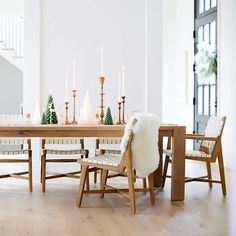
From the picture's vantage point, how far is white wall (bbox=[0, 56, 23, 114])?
41.9 ft

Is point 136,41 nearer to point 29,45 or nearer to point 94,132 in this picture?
point 29,45

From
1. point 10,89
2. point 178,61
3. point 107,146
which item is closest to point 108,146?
point 107,146

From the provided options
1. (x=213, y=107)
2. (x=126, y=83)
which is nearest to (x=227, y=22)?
(x=213, y=107)

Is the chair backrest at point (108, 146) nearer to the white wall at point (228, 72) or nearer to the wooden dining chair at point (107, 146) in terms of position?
the wooden dining chair at point (107, 146)

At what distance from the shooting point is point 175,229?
3730 mm

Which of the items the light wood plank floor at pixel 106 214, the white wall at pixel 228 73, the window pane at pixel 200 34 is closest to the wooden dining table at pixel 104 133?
the light wood plank floor at pixel 106 214

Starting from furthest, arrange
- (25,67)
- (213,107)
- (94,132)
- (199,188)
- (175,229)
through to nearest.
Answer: (213,107) → (25,67) → (199,188) → (94,132) → (175,229)

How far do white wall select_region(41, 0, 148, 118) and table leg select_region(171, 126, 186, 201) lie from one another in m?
1.78

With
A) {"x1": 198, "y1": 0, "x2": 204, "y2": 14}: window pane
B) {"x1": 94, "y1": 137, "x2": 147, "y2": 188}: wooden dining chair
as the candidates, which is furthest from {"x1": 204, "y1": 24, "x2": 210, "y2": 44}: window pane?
{"x1": 94, "y1": 137, "x2": 147, "y2": 188}: wooden dining chair

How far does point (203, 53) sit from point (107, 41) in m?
2.56

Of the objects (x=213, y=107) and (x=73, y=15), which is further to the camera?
(x=213, y=107)

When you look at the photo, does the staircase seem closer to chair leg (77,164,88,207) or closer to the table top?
the table top

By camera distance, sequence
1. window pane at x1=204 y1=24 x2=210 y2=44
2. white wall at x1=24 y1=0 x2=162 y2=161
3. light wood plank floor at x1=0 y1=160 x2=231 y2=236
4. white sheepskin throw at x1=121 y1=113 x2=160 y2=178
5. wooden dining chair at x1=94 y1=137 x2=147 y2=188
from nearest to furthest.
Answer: light wood plank floor at x1=0 y1=160 x2=231 y2=236
white sheepskin throw at x1=121 y1=113 x2=160 y2=178
wooden dining chair at x1=94 y1=137 x2=147 y2=188
white wall at x1=24 y1=0 x2=162 y2=161
window pane at x1=204 y1=24 x2=210 y2=44

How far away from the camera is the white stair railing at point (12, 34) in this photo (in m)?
10.6
